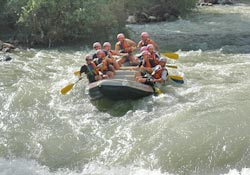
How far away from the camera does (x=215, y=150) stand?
19.9 ft

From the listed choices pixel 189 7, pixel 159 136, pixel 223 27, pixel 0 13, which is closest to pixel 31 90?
pixel 159 136

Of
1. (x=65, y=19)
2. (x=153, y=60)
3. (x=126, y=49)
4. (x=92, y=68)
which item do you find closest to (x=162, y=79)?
(x=153, y=60)

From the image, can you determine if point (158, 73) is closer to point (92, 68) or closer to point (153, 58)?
point (153, 58)

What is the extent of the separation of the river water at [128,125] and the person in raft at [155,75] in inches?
13.4

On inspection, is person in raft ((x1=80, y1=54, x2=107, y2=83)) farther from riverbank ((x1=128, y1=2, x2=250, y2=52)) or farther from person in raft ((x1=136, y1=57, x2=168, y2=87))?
riverbank ((x1=128, y1=2, x2=250, y2=52))

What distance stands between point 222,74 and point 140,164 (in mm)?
4760

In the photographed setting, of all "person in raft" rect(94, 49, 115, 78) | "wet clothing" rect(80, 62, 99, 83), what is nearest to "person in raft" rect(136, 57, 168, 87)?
"person in raft" rect(94, 49, 115, 78)

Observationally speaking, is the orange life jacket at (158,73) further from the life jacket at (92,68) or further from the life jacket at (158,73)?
the life jacket at (92,68)

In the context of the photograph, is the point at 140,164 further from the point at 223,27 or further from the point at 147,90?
the point at 223,27

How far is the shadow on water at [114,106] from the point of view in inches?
314

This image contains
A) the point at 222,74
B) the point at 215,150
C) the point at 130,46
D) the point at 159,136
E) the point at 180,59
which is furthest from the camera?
the point at 180,59

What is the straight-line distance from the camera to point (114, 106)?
8273 mm

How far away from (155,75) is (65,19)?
19.3 feet

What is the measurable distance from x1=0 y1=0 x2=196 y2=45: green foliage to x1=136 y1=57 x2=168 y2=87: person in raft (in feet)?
16.6
